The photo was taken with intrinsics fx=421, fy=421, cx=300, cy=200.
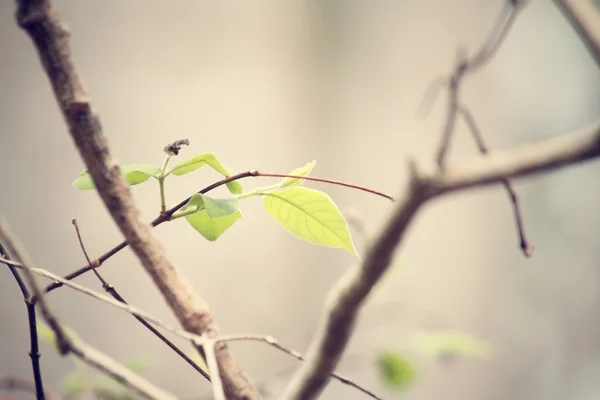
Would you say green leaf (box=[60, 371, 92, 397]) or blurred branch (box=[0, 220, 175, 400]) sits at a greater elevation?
blurred branch (box=[0, 220, 175, 400])

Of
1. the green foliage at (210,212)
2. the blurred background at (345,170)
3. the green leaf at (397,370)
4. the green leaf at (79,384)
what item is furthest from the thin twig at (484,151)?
the blurred background at (345,170)

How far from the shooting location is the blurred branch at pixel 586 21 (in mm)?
147

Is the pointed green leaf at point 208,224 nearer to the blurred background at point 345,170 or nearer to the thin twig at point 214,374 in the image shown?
the thin twig at point 214,374

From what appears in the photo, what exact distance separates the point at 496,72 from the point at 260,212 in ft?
2.52

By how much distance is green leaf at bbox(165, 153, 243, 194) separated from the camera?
294 mm

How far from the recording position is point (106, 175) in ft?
0.79

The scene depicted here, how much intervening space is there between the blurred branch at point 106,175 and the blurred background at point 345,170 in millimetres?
705

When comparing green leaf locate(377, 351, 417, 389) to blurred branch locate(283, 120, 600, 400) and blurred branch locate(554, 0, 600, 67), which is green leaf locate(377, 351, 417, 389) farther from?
blurred branch locate(554, 0, 600, 67)

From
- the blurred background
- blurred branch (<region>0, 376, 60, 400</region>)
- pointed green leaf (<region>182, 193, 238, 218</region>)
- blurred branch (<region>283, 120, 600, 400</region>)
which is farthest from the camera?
the blurred background

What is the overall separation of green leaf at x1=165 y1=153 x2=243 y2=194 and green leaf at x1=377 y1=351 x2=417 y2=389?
402mm

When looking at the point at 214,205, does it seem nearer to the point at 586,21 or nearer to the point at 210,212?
the point at 210,212

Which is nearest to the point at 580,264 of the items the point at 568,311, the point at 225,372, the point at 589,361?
the point at 568,311

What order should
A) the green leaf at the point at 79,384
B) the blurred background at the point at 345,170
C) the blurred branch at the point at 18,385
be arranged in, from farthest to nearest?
the blurred background at the point at 345,170 < the green leaf at the point at 79,384 < the blurred branch at the point at 18,385

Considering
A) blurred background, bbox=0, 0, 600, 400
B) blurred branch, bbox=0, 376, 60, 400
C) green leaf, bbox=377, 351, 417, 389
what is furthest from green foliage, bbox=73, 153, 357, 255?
blurred background, bbox=0, 0, 600, 400
